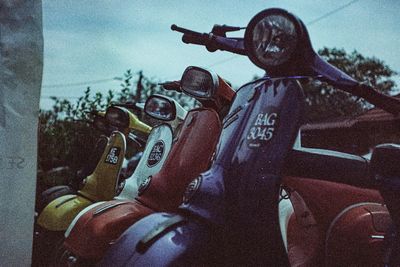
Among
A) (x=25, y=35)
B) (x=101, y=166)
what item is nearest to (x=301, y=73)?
(x=25, y=35)

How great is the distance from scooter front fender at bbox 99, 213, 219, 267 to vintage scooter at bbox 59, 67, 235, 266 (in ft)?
1.53

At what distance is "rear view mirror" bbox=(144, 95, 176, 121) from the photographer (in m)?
2.45

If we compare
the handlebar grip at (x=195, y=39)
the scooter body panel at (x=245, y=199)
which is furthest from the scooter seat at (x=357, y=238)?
the handlebar grip at (x=195, y=39)

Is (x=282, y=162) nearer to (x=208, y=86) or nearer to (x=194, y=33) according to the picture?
(x=208, y=86)

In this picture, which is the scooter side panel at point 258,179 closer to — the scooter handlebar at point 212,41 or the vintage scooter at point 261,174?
the vintage scooter at point 261,174

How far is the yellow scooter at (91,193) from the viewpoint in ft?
8.28

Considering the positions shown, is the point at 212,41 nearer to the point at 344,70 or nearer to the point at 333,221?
the point at 333,221

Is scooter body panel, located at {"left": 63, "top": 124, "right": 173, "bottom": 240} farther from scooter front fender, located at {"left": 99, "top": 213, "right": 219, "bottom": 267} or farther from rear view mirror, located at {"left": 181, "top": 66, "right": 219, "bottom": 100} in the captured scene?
scooter front fender, located at {"left": 99, "top": 213, "right": 219, "bottom": 267}

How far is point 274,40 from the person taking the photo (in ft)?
4.01

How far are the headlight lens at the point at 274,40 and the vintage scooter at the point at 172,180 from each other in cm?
47

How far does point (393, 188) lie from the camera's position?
1203 millimetres

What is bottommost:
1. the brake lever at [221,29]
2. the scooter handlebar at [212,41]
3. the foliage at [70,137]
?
the foliage at [70,137]

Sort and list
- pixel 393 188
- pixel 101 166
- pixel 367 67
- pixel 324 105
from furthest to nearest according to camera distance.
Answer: pixel 324 105 → pixel 367 67 → pixel 101 166 → pixel 393 188

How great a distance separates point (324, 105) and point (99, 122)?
22.4 m
